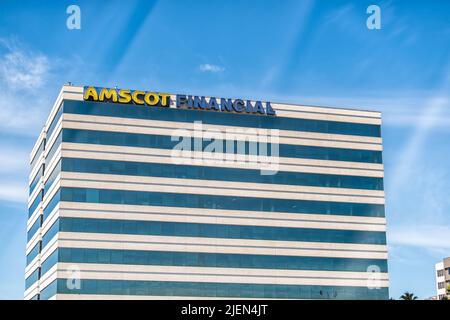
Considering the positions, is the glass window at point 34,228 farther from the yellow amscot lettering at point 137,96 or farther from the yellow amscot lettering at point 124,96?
the yellow amscot lettering at point 137,96

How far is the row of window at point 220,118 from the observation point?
10619cm

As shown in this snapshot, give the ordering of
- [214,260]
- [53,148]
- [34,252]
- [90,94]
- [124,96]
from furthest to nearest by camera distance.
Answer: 1. [34,252]
2. [53,148]
3. [124,96]
4. [214,260]
5. [90,94]

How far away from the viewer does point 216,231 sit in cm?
10706

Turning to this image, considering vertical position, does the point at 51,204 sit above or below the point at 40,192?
below

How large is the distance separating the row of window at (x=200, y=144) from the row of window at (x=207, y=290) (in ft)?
64.1

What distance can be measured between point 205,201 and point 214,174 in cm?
429

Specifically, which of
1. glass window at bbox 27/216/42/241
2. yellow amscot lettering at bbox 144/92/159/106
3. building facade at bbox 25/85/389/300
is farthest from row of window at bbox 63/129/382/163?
glass window at bbox 27/216/42/241

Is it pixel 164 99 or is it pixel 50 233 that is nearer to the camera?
pixel 50 233

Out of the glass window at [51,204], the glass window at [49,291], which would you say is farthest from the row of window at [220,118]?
the glass window at [49,291]

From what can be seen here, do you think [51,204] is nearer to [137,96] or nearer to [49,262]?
[49,262]

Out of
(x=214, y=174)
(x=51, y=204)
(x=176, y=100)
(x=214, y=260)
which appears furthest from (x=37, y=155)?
(x=214, y=260)

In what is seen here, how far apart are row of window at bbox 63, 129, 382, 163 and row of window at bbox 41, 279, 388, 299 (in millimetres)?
19530

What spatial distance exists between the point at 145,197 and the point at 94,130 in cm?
1196
